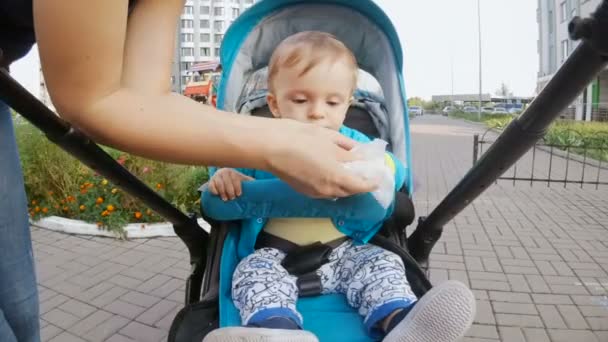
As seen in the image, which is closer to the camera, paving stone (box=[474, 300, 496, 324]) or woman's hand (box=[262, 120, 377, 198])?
woman's hand (box=[262, 120, 377, 198])

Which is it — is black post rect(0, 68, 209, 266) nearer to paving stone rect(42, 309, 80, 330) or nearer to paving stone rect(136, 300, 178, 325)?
paving stone rect(136, 300, 178, 325)

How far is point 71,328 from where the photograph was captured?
8.84 feet

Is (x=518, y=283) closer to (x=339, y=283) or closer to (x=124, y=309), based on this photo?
(x=339, y=283)

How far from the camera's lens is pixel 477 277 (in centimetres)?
342

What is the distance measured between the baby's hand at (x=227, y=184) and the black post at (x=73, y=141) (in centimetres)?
15

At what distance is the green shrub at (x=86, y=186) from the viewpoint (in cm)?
445

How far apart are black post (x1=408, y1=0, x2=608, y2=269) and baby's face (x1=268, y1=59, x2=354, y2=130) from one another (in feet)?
1.53

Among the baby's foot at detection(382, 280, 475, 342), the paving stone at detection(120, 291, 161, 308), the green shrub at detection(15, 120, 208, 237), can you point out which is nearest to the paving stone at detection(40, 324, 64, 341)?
the paving stone at detection(120, 291, 161, 308)

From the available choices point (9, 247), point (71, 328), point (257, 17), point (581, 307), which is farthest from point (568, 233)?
point (9, 247)

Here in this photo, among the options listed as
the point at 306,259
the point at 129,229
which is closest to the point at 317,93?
the point at 306,259

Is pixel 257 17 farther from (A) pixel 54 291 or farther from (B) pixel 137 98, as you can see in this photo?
(A) pixel 54 291

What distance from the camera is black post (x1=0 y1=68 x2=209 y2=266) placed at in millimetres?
852

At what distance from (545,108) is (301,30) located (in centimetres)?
143

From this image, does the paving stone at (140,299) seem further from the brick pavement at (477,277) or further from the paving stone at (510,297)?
the paving stone at (510,297)
